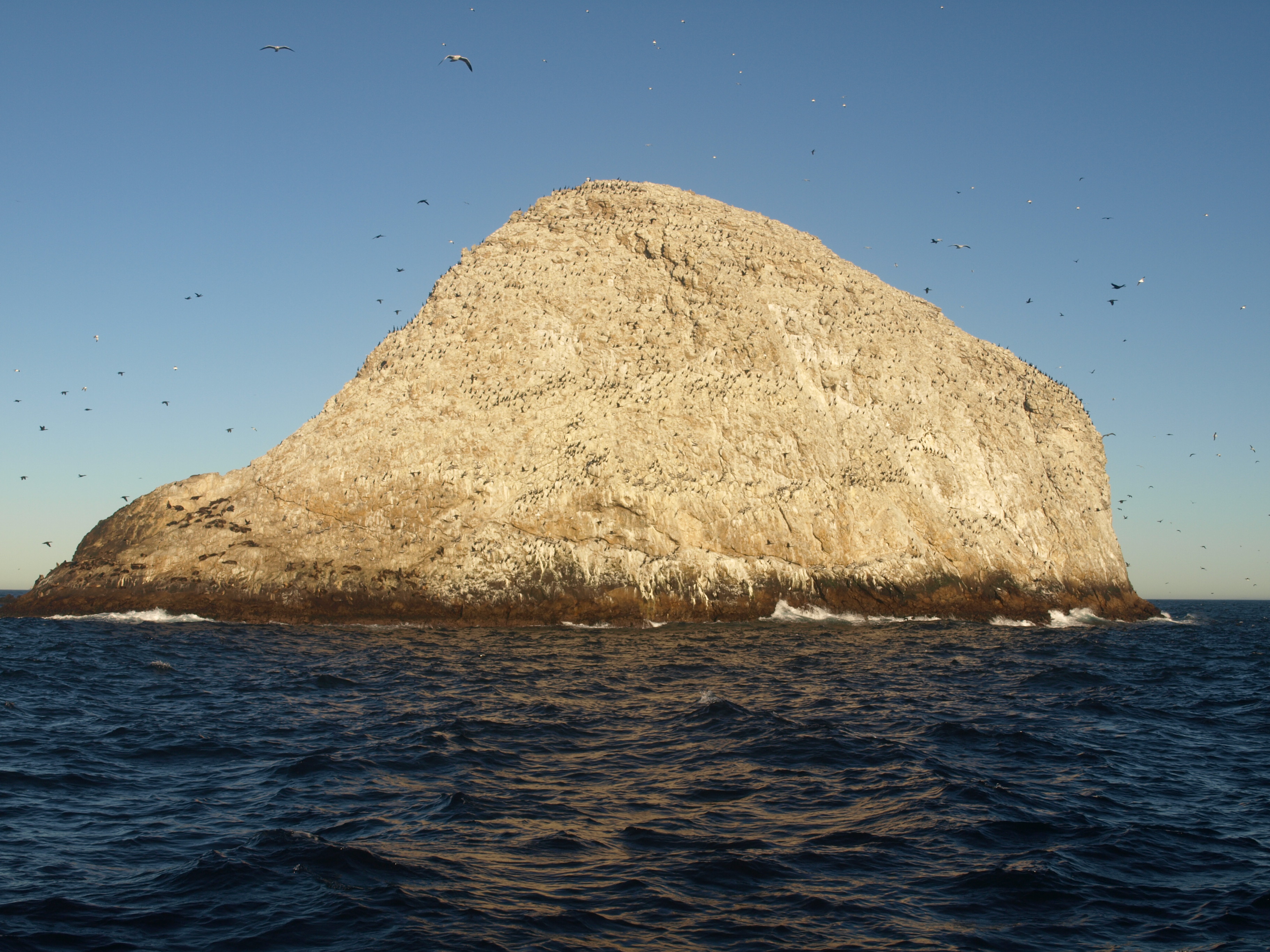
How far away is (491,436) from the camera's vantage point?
4616 cm

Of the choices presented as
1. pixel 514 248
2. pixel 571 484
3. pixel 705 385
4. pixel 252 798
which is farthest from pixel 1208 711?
pixel 514 248

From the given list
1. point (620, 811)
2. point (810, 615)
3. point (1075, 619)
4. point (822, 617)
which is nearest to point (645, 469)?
point (810, 615)

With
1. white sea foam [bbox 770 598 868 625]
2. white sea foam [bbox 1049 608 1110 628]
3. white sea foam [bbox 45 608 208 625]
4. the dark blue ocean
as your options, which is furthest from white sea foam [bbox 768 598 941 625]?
white sea foam [bbox 45 608 208 625]

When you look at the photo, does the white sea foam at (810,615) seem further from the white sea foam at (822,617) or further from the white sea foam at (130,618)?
the white sea foam at (130,618)

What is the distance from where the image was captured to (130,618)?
38062mm

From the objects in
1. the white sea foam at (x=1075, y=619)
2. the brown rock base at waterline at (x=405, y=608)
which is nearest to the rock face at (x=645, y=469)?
the brown rock base at waterline at (x=405, y=608)

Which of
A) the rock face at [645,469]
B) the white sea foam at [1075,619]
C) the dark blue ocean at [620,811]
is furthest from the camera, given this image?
the white sea foam at [1075,619]

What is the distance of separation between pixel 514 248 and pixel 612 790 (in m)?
51.4

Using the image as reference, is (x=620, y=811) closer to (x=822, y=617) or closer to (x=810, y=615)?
(x=810, y=615)

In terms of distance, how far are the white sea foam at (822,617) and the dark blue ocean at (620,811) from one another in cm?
1927

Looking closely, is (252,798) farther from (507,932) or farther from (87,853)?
(507,932)

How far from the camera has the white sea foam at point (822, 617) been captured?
43125mm

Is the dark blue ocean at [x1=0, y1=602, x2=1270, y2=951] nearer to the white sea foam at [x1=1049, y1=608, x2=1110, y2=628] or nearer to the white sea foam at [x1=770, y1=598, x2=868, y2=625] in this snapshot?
the white sea foam at [x1=770, y1=598, x2=868, y2=625]

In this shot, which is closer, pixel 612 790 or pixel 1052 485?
pixel 612 790
